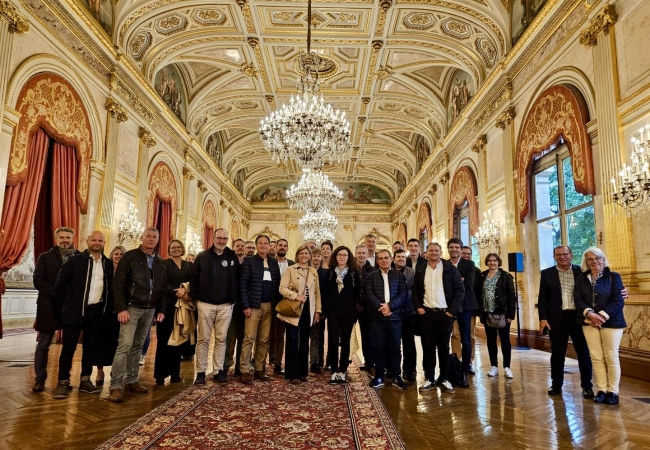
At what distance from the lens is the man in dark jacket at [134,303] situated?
3.92 metres

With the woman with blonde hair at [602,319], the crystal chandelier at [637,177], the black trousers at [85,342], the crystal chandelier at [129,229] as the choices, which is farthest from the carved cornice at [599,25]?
the crystal chandelier at [129,229]

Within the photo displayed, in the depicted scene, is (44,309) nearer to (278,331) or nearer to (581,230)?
(278,331)

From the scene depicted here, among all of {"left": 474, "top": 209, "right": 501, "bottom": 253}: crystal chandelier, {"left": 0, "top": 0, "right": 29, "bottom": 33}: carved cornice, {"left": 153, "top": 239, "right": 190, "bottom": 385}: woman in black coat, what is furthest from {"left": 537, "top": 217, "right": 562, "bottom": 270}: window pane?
{"left": 0, "top": 0, "right": 29, "bottom": 33}: carved cornice

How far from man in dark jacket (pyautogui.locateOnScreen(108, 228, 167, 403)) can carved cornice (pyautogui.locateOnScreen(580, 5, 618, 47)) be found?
622 cm

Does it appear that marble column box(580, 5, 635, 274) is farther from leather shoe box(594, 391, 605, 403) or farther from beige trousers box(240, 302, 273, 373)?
beige trousers box(240, 302, 273, 373)

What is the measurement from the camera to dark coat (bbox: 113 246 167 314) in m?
3.99

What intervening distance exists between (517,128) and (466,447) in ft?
24.3

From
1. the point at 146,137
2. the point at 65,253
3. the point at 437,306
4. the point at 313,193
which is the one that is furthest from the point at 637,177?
the point at 313,193

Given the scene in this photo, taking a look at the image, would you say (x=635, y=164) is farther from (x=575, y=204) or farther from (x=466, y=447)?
(x=466, y=447)

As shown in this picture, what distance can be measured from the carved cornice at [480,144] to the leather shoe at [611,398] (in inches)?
299

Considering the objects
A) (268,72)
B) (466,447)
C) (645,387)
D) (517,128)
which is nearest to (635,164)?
(645,387)

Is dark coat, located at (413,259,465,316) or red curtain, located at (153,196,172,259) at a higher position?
red curtain, located at (153,196,172,259)

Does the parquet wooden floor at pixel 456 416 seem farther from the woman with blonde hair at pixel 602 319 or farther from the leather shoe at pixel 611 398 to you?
the woman with blonde hair at pixel 602 319

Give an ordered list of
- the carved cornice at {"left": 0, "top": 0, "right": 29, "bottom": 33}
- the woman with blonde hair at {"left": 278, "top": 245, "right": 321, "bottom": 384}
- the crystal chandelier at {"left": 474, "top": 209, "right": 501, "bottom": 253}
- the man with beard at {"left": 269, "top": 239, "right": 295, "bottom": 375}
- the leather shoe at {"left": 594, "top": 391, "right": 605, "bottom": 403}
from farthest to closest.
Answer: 1. the crystal chandelier at {"left": 474, "top": 209, "right": 501, "bottom": 253}
2. the carved cornice at {"left": 0, "top": 0, "right": 29, "bottom": 33}
3. the man with beard at {"left": 269, "top": 239, "right": 295, "bottom": 375}
4. the woman with blonde hair at {"left": 278, "top": 245, "right": 321, "bottom": 384}
5. the leather shoe at {"left": 594, "top": 391, "right": 605, "bottom": 403}
